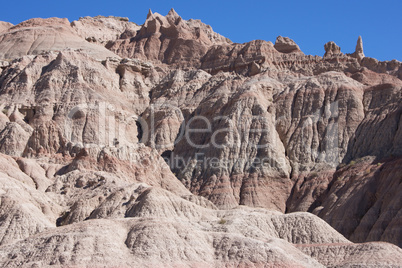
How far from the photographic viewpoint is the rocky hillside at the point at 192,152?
175 feet

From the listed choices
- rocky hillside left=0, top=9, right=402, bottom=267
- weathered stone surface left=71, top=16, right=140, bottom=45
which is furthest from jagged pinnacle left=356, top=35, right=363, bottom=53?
weathered stone surface left=71, top=16, right=140, bottom=45

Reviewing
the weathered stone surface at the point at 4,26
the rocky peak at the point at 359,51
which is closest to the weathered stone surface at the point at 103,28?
the weathered stone surface at the point at 4,26

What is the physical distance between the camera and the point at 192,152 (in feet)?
318

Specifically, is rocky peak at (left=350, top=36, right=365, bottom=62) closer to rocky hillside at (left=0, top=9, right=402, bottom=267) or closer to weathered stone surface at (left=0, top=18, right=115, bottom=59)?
rocky hillside at (left=0, top=9, right=402, bottom=267)

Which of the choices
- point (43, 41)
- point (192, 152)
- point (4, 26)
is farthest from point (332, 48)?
point (4, 26)

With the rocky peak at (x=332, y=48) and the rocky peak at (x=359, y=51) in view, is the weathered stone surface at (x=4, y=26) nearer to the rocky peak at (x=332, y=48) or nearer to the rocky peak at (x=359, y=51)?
the rocky peak at (x=332, y=48)

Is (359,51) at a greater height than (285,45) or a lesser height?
lesser

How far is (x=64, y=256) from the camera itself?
48.4m

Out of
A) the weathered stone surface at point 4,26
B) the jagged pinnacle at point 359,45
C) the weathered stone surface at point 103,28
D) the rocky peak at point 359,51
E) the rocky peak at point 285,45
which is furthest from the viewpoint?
the weathered stone surface at point 4,26

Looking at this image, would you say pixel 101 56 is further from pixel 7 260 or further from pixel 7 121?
pixel 7 260

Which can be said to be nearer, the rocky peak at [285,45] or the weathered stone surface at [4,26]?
the rocky peak at [285,45]

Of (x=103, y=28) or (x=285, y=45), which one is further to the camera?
(x=103, y=28)

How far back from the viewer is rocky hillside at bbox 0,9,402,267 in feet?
175

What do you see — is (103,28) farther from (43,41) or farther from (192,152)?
(192,152)
